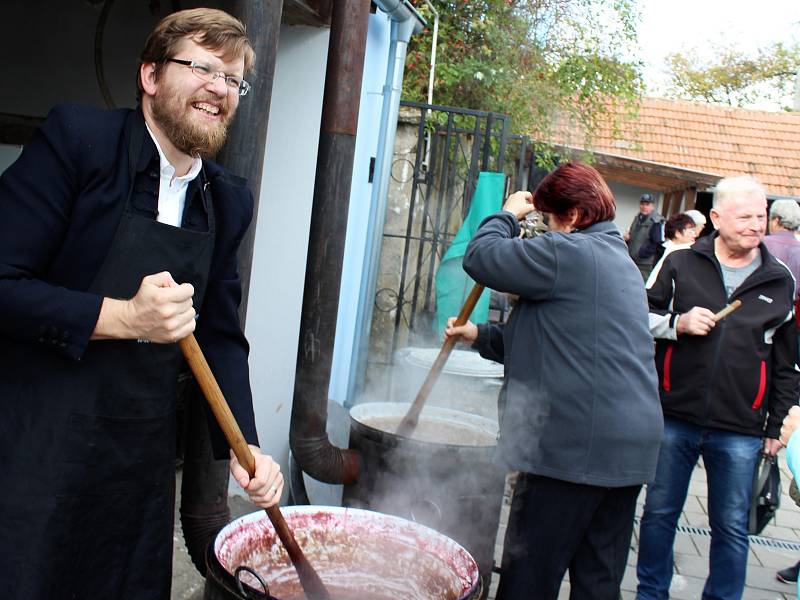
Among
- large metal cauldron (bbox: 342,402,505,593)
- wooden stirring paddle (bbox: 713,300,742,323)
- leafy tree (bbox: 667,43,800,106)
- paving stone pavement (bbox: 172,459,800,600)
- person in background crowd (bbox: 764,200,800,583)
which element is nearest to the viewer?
large metal cauldron (bbox: 342,402,505,593)

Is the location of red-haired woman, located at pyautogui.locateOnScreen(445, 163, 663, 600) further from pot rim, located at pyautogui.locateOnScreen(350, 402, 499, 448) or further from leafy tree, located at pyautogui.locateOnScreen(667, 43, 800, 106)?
leafy tree, located at pyautogui.locateOnScreen(667, 43, 800, 106)

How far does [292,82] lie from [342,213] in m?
1.26

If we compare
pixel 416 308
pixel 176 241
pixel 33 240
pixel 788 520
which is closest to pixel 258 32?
pixel 176 241

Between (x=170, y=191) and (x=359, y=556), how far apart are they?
1.65 m

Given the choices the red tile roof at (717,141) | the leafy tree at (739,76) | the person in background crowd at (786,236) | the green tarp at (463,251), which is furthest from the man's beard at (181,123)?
the leafy tree at (739,76)

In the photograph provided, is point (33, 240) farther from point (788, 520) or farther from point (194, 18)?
point (788, 520)

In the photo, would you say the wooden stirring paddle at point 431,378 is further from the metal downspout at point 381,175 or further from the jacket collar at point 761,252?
the metal downspout at point 381,175

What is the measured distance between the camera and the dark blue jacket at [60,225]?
181cm

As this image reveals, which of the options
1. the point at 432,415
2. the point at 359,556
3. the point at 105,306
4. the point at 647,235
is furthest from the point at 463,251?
the point at 647,235

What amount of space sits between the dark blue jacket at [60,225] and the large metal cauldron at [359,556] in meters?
1.24

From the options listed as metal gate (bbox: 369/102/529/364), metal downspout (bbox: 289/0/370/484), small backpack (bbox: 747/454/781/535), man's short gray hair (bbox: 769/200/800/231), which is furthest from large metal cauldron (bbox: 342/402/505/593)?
man's short gray hair (bbox: 769/200/800/231)

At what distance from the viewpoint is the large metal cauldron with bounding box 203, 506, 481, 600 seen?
2.91 meters

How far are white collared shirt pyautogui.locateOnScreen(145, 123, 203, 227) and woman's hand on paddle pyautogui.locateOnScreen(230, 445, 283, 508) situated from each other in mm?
667

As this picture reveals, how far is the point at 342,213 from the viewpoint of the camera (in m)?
3.84
